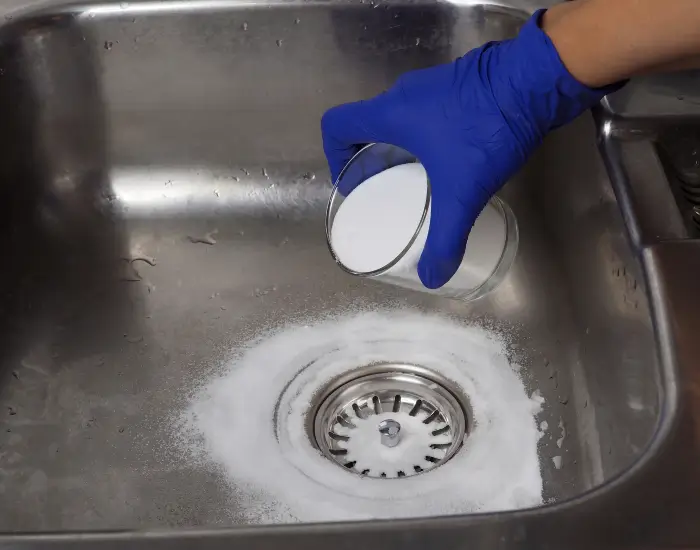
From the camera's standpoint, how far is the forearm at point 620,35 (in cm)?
52

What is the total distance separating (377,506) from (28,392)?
1.04ft

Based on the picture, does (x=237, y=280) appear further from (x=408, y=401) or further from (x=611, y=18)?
(x=611, y=18)

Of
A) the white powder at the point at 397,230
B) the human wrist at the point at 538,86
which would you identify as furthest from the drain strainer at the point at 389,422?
the human wrist at the point at 538,86

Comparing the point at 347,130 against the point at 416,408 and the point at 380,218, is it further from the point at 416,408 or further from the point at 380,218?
the point at 416,408

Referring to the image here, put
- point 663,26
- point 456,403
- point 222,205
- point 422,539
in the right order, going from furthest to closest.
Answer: point 222,205 < point 456,403 < point 663,26 < point 422,539

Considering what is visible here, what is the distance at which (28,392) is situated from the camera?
0.70m

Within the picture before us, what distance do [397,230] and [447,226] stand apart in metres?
0.04

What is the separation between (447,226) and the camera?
0.55 metres

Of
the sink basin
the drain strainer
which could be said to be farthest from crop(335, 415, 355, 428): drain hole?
the sink basin

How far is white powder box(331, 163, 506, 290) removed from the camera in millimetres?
576

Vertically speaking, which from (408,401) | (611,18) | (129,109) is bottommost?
(408,401)

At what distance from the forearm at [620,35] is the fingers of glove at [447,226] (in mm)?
111

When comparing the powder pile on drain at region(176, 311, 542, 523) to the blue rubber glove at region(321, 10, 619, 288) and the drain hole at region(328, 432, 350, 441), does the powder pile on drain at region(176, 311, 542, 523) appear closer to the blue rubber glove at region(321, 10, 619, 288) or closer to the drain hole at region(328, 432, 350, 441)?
the drain hole at region(328, 432, 350, 441)

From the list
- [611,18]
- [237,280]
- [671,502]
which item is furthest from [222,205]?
[671,502]
